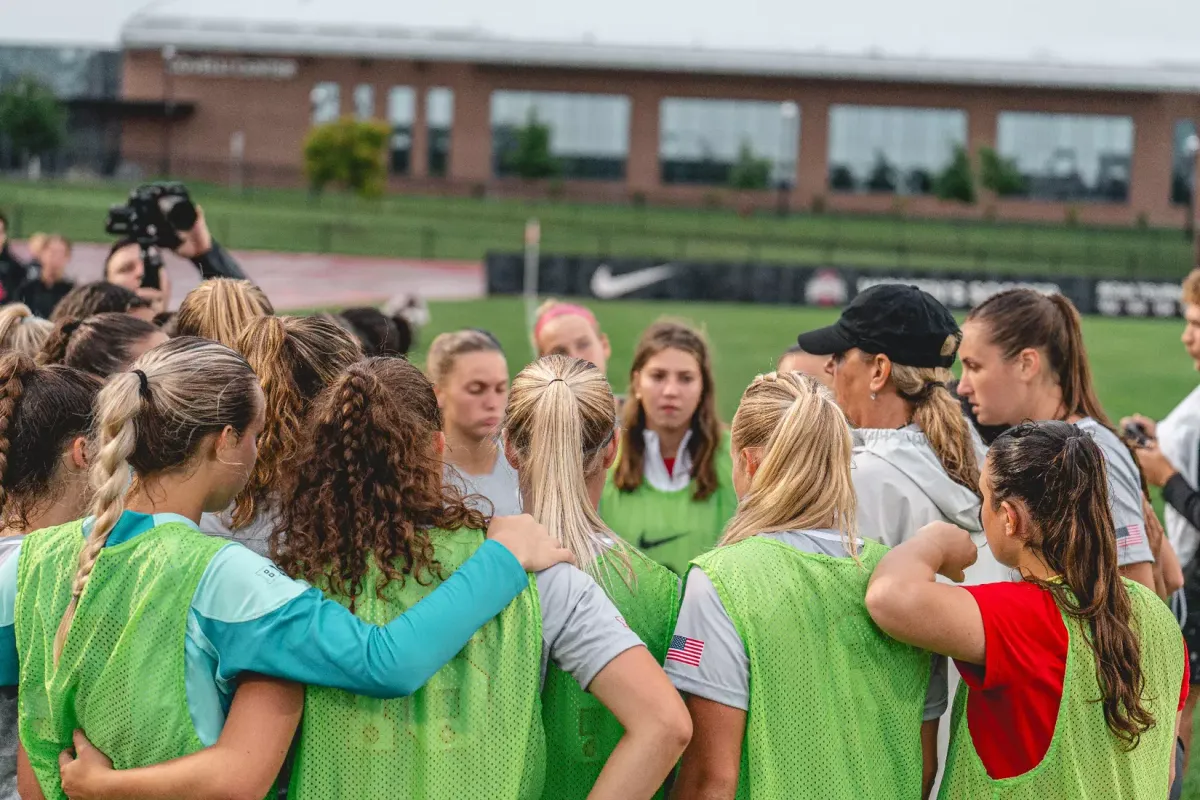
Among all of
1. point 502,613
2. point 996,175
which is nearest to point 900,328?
point 502,613

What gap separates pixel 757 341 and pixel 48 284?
1516cm

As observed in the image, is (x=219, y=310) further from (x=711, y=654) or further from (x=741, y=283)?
(x=741, y=283)

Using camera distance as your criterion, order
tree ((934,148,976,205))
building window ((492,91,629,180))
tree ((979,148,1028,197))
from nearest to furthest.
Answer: tree ((979,148,1028,197)) → tree ((934,148,976,205)) → building window ((492,91,629,180))

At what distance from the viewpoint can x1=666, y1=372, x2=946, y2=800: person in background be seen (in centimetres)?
275

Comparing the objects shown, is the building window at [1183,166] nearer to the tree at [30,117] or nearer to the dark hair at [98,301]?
the tree at [30,117]

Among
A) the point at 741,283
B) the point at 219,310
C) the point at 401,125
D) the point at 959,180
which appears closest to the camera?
the point at 219,310

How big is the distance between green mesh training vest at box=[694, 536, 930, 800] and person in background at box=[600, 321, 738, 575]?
2.49 metres

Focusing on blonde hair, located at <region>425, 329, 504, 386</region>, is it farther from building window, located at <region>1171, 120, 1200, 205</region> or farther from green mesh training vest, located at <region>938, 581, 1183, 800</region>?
building window, located at <region>1171, 120, 1200, 205</region>

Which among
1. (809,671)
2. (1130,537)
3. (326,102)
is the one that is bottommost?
(809,671)

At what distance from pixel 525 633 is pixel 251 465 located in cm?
71

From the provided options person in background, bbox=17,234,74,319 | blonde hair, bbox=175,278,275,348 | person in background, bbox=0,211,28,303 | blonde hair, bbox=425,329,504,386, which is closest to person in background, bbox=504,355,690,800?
blonde hair, bbox=175,278,275,348

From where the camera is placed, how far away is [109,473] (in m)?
2.58

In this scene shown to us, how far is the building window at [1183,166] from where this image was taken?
61938mm

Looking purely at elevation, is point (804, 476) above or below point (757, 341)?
above
